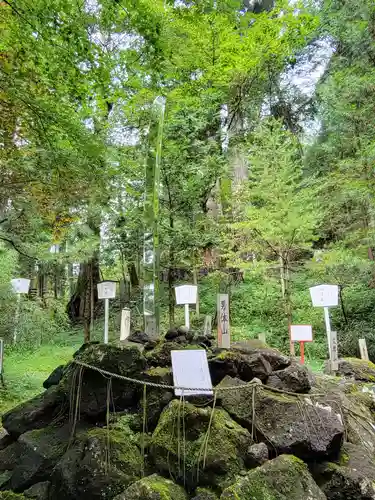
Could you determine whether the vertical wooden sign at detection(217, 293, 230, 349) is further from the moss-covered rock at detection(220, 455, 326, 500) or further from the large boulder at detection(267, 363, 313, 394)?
the moss-covered rock at detection(220, 455, 326, 500)

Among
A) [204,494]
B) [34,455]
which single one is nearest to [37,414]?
[34,455]

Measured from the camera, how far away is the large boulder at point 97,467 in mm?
2705

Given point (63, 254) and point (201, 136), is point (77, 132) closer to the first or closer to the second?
point (63, 254)

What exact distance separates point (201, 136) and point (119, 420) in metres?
9.26

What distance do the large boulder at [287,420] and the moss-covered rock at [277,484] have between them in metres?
0.40

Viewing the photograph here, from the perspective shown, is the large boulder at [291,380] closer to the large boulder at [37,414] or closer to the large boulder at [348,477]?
the large boulder at [348,477]

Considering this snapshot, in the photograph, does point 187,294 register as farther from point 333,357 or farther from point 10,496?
point 10,496

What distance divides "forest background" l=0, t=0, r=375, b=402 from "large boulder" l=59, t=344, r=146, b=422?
7.23ft

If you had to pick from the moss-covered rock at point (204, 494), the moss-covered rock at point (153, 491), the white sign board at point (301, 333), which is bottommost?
the moss-covered rock at point (204, 494)

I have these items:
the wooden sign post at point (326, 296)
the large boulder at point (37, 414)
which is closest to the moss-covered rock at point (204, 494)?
the large boulder at point (37, 414)

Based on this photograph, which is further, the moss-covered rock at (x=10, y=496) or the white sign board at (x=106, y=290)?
the white sign board at (x=106, y=290)

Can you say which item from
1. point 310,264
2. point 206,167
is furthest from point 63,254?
point 310,264

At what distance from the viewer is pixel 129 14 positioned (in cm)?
339

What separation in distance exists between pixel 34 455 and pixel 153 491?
4.58 feet
